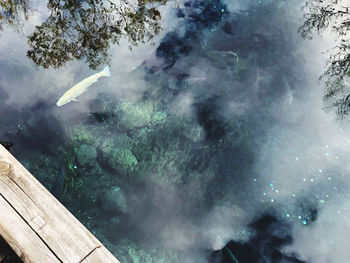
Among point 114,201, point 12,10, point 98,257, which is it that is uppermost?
point 12,10

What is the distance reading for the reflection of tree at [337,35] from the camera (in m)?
3.13

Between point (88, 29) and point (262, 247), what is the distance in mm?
3455

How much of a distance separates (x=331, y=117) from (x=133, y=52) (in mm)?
2526

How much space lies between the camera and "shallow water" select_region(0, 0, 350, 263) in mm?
2514

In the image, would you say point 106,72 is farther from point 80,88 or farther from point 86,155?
point 86,155

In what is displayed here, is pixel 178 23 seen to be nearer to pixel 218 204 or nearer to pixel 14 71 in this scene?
pixel 14 71

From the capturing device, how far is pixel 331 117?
119 inches

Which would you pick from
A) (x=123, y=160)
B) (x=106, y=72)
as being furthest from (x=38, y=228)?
(x=106, y=72)

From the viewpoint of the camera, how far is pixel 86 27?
12.4 feet

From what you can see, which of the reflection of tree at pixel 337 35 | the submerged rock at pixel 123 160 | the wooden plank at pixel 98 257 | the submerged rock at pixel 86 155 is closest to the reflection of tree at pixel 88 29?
the submerged rock at pixel 86 155

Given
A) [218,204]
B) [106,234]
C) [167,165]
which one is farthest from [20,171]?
[218,204]

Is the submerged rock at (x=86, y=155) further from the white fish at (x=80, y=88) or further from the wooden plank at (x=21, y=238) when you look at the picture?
the wooden plank at (x=21, y=238)

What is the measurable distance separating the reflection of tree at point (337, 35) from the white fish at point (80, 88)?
267 centimetres

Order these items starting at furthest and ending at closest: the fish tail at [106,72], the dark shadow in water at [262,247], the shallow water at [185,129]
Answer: the fish tail at [106,72]
the shallow water at [185,129]
the dark shadow in water at [262,247]
